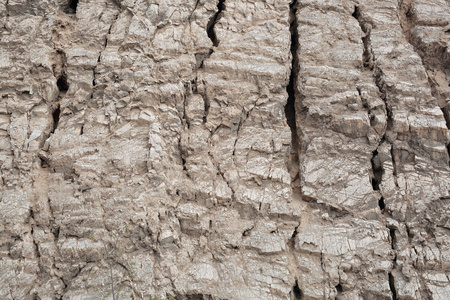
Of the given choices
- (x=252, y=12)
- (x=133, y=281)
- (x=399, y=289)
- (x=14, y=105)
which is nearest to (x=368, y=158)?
(x=399, y=289)

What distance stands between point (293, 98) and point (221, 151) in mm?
1480

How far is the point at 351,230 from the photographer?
183 inches

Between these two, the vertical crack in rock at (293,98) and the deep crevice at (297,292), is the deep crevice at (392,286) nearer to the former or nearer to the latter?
the deep crevice at (297,292)

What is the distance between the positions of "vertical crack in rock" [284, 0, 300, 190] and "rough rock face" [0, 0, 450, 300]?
0.02m

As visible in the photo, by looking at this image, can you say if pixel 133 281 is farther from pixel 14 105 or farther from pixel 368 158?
pixel 368 158

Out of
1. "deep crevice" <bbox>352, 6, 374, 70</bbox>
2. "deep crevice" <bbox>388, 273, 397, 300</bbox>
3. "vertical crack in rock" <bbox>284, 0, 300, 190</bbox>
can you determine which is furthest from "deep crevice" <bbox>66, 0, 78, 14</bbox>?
"deep crevice" <bbox>388, 273, 397, 300</bbox>

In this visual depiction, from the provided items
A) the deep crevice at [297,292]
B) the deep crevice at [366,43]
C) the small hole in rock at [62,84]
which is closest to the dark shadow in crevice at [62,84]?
the small hole in rock at [62,84]

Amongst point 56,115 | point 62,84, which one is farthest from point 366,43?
point 56,115

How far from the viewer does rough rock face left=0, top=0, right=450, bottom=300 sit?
4.43 meters

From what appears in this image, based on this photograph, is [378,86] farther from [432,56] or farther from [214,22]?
[214,22]

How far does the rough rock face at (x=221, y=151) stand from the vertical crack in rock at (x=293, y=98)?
Answer: 23 millimetres

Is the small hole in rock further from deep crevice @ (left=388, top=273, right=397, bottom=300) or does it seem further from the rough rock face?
deep crevice @ (left=388, top=273, right=397, bottom=300)

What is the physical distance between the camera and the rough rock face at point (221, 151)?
4430mm

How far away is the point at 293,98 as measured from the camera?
5.61 m
